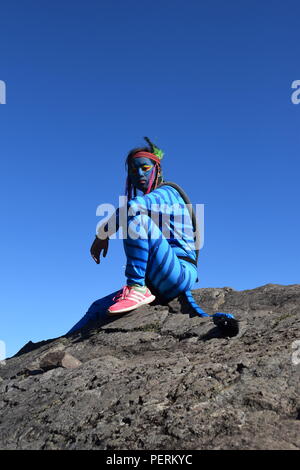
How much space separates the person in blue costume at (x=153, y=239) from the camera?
551 cm

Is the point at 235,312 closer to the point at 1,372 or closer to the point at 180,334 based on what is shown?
the point at 180,334

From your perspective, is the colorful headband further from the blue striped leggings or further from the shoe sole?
the shoe sole

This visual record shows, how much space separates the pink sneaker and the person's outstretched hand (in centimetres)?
75

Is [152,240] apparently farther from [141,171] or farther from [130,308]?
[141,171]

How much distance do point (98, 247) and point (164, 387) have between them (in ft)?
9.57

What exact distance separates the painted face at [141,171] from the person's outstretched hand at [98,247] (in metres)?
0.98

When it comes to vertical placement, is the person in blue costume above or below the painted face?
below

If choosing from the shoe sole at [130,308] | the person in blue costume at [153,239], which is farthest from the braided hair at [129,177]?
the shoe sole at [130,308]

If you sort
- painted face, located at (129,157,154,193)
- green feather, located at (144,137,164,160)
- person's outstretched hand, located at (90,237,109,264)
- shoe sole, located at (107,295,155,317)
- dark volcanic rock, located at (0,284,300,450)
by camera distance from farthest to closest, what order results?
green feather, located at (144,137,164,160), painted face, located at (129,157,154,193), person's outstretched hand, located at (90,237,109,264), shoe sole, located at (107,295,155,317), dark volcanic rock, located at (0,284,300,450)

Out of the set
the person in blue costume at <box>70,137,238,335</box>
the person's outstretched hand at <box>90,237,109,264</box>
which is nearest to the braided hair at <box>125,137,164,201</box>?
the person in blue costume at <box>70,137,238,335</box>

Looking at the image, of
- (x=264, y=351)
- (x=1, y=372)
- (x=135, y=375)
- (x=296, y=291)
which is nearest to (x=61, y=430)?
(x=135, y=375)

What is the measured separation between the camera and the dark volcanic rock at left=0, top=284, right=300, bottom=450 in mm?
2920

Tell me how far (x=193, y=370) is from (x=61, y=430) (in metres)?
1.15
